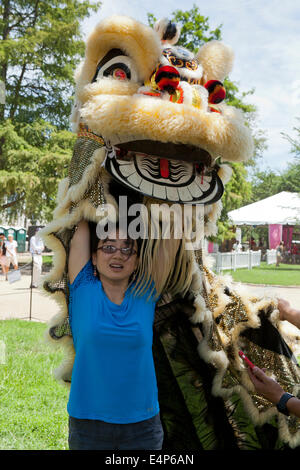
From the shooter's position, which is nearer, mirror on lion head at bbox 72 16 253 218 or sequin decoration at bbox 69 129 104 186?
mirror on lion head at bbox 72 16 253 218

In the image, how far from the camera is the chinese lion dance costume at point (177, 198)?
1842 mm

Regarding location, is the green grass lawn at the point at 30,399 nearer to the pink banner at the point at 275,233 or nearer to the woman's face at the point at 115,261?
the woman's face at the point at 115,261

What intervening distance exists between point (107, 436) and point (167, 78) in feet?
4.96

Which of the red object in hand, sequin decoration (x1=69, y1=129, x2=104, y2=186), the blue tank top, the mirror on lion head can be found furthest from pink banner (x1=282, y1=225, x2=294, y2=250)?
the blue tank top

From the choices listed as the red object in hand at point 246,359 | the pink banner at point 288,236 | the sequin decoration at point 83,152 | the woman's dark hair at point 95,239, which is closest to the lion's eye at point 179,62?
the sequin decoration at point 83,152

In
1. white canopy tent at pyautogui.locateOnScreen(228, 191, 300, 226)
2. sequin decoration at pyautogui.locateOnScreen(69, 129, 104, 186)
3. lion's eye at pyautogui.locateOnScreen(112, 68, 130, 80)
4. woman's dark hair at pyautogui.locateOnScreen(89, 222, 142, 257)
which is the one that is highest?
white canopy tent at pyautogui.locateOnScreen(228, 191, 300, 226)

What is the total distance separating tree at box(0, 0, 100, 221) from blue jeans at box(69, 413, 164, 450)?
1080 cm

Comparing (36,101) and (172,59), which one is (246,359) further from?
(36,101)

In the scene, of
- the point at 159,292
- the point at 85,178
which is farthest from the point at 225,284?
the point at 85,178

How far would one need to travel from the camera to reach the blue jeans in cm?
165

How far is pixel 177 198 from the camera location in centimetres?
193

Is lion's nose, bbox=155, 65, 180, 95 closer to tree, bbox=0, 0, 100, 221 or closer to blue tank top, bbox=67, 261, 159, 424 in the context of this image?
blue tank top, bbox=67, 261, 159, 424

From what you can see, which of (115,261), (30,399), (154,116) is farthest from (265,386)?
(30,399)
